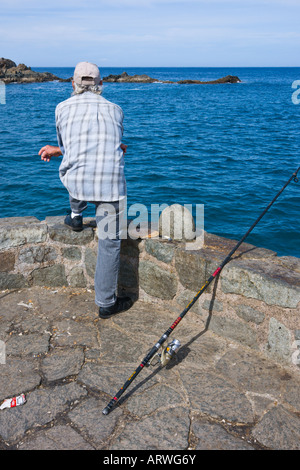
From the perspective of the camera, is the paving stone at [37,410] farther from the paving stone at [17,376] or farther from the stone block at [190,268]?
the stone block at [190,268]

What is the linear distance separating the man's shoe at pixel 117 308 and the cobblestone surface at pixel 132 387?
0.06 meters

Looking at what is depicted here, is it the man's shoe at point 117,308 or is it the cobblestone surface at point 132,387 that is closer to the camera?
the cobblestone surface at point 132,387

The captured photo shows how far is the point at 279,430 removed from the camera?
2.52 meters

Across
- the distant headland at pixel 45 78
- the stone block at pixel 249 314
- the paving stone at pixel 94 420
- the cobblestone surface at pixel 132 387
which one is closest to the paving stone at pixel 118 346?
the cobblestone surface at pixel 132 387

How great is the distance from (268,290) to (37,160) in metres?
16.8

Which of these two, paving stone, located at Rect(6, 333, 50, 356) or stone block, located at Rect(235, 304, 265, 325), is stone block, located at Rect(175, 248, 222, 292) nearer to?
stone block, located at Rect(235, 304, 265, 325)

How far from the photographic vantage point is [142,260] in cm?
385

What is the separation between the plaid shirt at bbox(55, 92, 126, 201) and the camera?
3.16 meters

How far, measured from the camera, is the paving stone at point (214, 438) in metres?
2.40

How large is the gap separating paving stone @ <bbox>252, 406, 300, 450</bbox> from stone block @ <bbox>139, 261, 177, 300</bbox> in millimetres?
1400

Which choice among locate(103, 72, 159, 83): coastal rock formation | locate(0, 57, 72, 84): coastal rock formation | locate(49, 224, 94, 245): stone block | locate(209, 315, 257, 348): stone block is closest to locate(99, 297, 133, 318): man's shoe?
locate(49, 224, 94, 245): stone block

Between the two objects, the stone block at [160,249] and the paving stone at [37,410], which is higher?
the stone block at [160,249]

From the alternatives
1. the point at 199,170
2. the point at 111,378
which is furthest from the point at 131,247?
the point at 199,170
